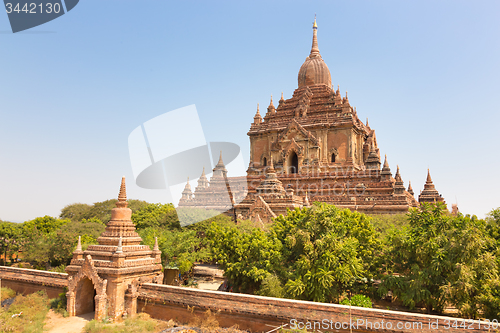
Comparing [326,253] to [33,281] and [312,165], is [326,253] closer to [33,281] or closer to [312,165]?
[33,281]

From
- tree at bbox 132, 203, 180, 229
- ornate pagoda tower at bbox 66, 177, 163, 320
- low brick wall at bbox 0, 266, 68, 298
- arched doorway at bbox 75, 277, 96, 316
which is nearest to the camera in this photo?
ornate pagoda tower at bbox 66, 177, 163, 320

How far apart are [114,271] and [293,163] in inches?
1245

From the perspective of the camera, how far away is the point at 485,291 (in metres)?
13.3

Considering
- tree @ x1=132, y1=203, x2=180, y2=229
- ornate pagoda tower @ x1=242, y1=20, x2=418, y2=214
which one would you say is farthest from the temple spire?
tree @ x1=132, y1=203, x2=180, y2=229

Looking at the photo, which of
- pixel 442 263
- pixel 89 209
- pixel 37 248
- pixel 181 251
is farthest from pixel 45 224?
pixel 442 263

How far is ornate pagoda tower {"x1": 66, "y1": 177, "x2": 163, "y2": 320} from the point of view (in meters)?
16.6

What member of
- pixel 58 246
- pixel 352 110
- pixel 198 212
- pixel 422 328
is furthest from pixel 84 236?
pixel 352 110

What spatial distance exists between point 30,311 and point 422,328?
670 inches

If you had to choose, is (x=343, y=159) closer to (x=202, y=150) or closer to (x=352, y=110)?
(x=352, y=110)

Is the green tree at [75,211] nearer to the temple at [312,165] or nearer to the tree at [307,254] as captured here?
the temple at [312,165]

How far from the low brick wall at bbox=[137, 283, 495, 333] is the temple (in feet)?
40.4

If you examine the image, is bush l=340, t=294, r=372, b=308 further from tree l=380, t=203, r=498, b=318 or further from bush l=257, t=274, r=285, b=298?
bush l=257, t=274, r=285, b=298

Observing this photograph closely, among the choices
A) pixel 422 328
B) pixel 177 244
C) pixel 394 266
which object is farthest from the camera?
pixel 177 244

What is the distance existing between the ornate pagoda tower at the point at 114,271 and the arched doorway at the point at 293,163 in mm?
27675
